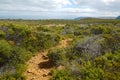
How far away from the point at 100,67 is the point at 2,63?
5.23m

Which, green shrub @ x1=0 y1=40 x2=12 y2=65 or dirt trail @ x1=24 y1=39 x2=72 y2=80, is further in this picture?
green shrub @ x1=0 y1=40 x2=12 y2=65

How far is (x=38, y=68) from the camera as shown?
1200 centimetres

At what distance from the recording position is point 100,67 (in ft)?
32.0

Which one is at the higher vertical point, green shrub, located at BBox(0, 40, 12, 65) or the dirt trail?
green shrub, located at BBox(0, 40, 12, 65)

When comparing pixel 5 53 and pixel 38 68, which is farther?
pixel 5 53

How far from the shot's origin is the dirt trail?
10883 millimetres

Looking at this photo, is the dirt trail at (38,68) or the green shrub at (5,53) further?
the green shrub at (5,53)

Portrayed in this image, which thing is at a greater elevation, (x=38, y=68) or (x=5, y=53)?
(x=5, y=53)

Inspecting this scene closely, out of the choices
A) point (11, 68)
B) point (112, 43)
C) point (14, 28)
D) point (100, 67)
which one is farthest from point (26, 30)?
point (100, 67)

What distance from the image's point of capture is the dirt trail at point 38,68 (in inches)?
428

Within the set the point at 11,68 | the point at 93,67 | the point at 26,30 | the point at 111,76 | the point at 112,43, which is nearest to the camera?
the point at 111,76

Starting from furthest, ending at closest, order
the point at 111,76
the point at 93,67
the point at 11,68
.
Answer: the point at 11,68 < the point at 93,67 < the point at 111,76

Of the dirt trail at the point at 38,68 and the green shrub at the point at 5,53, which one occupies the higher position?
the green shrub at the point at 5,53

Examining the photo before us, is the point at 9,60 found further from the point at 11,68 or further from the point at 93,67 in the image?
the point at 93,67
